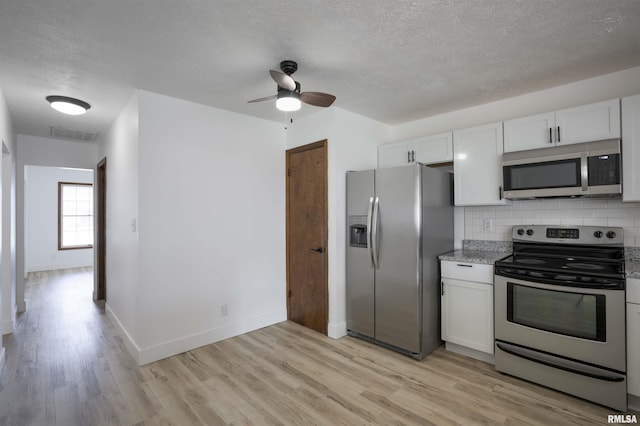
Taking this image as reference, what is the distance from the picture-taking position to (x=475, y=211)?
11.3 feet

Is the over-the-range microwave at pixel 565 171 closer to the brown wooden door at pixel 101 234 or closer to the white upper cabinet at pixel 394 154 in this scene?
the white upper cabinet at pixel 394 154

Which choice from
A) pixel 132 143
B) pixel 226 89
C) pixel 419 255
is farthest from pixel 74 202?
pixel 419 255

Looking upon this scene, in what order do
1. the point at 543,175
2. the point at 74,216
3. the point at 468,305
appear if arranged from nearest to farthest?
the point at 543,175, the point at 468,305, the point at 74,216

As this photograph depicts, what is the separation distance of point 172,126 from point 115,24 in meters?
1.25

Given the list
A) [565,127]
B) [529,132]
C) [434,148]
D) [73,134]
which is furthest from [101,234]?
[565,127]

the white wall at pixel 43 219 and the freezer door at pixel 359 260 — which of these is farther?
the white wall at pixel 43 219

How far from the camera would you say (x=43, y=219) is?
7383mm

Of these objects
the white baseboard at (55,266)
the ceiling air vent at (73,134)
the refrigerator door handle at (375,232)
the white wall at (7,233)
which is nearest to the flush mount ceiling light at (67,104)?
the white wall at (7,233)

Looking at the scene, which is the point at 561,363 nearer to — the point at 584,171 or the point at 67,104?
the point at 584,171

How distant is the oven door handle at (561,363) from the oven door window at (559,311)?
0.65 ft

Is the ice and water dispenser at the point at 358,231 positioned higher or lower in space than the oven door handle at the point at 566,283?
higher

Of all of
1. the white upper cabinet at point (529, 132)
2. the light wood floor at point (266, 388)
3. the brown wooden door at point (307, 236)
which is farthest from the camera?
the brown wooden door at point (307, 236)

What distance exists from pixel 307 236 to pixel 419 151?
5.32 feet

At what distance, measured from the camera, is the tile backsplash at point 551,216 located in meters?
2.59
